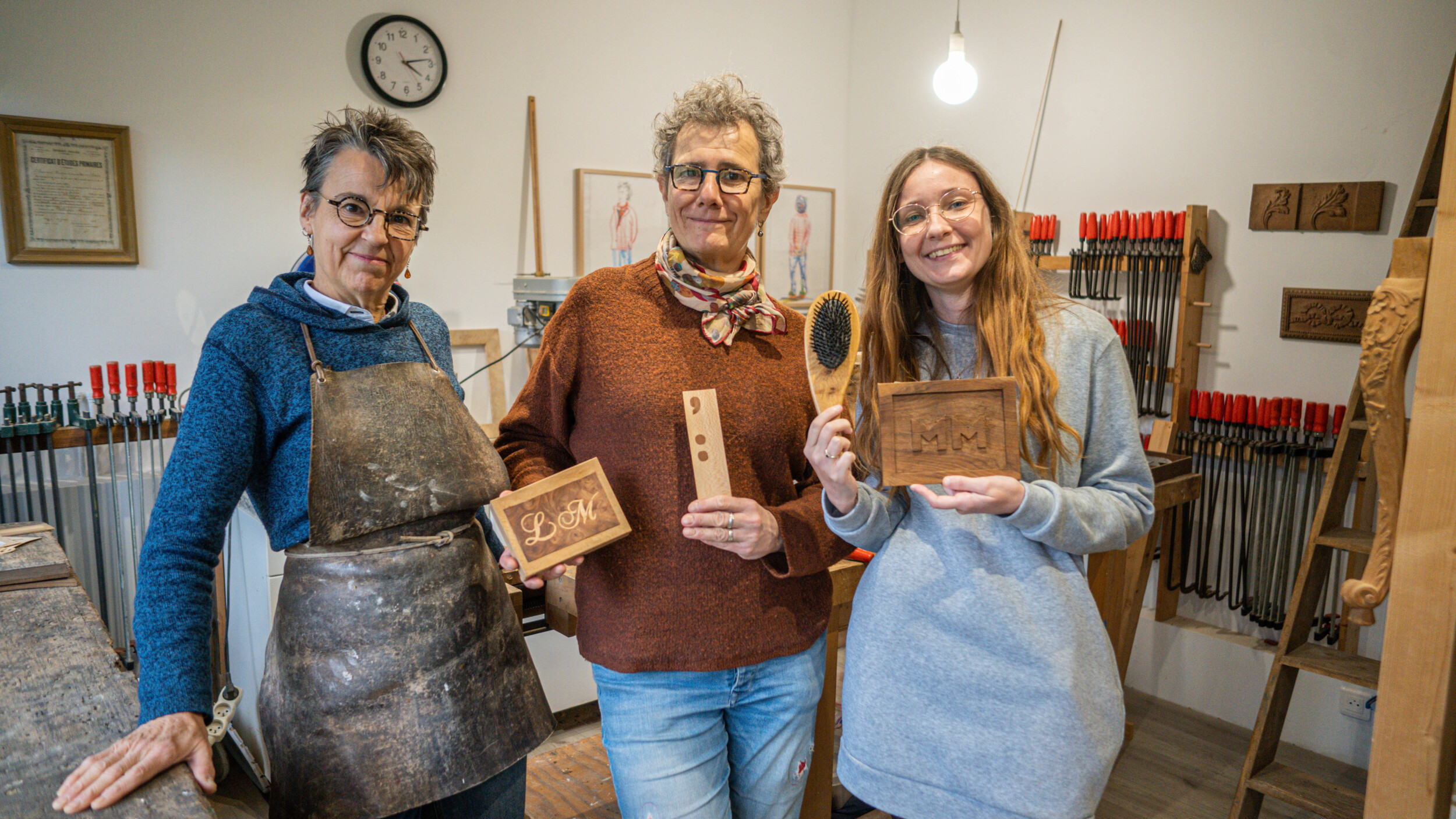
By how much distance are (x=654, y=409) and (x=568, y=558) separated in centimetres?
26

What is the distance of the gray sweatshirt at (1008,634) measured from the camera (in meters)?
1.19

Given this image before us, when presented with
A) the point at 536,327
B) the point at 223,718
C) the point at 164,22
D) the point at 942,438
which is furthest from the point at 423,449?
the point at 164,22

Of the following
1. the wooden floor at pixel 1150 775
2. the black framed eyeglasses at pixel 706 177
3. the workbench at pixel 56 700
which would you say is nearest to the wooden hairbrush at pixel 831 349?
the black framed eyeglasses at pixel 706 177

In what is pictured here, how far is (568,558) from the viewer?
1.31m

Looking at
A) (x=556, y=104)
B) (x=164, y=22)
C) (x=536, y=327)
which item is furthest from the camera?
(x=556, y=104)

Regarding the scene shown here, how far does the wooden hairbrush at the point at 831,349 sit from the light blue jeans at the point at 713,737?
1.42 feet

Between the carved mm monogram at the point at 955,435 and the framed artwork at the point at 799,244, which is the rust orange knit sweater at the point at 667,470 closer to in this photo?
the carved mm monogram at the point at 955,435

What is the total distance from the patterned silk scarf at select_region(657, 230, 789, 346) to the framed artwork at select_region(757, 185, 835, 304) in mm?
3220

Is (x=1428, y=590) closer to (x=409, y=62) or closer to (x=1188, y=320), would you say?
(x=1188, y=320)

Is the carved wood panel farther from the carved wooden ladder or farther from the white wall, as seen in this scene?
the white wall

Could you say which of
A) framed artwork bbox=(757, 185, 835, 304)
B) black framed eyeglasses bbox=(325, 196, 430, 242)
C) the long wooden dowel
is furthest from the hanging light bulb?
black framed eyeglasses bbox=(325, 196, 430, 242)

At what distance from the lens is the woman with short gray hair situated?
117cm

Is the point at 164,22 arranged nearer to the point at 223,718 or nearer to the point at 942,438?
the point at 223,718

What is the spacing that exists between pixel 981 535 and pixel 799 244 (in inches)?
147
